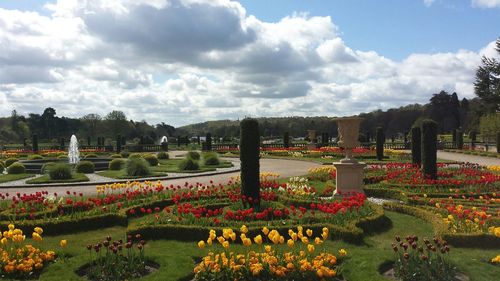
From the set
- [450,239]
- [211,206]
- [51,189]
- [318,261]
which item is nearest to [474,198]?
[450,239]

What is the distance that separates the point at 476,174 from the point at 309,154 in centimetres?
1844

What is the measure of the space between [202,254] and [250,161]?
4162 mm

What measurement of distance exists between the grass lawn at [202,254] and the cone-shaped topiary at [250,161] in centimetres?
294

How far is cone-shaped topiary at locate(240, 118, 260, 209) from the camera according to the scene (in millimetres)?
11344

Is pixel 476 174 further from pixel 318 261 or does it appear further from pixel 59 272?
pixel 59 272

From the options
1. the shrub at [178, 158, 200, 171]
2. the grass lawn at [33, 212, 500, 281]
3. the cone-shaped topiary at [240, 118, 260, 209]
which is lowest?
the grass lawn at [33, 212, 500, 281]

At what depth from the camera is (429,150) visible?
53.4ft

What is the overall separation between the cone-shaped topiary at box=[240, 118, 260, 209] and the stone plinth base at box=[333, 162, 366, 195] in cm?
362

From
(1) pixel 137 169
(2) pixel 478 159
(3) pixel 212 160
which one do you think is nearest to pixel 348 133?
(1) pixel 137 169

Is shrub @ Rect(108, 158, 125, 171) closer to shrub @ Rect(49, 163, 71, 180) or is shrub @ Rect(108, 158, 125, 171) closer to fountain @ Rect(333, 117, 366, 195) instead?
shrub @ Rect(49, 163, 71, 180)

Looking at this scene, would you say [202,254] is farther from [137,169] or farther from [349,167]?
[137,169]

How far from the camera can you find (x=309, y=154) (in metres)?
35.5

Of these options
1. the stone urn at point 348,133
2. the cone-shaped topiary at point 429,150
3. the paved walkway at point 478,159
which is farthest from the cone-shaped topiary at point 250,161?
the paved walkway at point 478,159

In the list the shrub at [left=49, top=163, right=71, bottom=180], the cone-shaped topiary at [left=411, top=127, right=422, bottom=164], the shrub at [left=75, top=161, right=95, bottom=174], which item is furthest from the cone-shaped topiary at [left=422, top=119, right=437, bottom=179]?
the shrub at [left=75, top=161, right=95, bottom=174]
